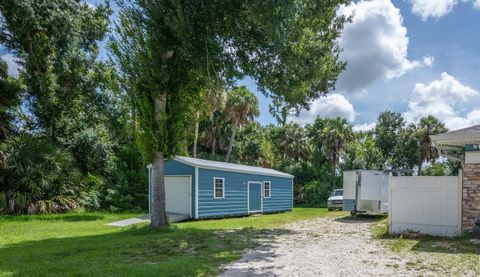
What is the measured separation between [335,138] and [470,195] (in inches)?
958

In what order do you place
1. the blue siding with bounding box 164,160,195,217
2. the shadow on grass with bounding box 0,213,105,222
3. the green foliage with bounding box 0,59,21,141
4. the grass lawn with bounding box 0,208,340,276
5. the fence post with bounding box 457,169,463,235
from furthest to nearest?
the green foliage with bounding box 0,59,21,141 → the blue siding with bounding box 164,160,195,217 → the shadow on grass with bounding box 0,213,105,222 → the fence post with bounding box 457,169,463,235 → the grass lawn with bounding box 0,208,340,276

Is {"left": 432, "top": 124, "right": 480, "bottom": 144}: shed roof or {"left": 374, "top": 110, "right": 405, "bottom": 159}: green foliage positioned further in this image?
{"left": 374, "top": 110, "right": 405, "bottom": 159}: green foliage

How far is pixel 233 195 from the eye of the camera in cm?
1808

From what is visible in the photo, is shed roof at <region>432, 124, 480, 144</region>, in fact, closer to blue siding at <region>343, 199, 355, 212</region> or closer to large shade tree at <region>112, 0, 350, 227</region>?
large shade tree at <region>112, 0, 350, 227</region>

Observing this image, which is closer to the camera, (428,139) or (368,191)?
(368,191)

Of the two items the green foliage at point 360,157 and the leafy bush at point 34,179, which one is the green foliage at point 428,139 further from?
the leafy bush at point 34,179

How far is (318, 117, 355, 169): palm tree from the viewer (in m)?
33.1

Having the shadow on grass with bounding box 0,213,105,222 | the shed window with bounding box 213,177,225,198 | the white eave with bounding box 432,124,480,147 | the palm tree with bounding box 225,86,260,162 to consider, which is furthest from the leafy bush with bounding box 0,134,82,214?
the white eave with bounding box 432,124,480,147

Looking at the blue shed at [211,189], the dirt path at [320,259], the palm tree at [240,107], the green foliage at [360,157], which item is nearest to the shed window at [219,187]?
the blue shed at [211,189]

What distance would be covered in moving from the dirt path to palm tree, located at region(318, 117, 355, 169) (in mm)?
24038

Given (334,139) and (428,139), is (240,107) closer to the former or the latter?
(334,139)

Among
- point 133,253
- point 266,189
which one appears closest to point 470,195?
point 133,253

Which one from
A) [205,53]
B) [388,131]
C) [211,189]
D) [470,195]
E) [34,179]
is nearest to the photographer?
[470,195]

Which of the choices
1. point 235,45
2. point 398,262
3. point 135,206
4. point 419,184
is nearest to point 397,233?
→ point 419,184
